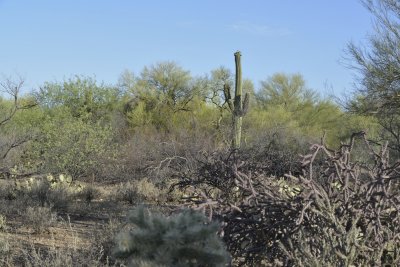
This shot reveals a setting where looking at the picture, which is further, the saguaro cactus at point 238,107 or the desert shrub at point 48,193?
the saguaro cactus at point 238,107

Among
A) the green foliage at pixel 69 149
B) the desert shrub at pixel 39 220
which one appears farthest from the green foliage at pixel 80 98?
the desert shrub at pixel 39 220

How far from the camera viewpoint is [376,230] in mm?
4480

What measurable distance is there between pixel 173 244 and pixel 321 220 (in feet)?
5.75

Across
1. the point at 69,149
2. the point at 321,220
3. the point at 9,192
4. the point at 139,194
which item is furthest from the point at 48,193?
the point at 321,220

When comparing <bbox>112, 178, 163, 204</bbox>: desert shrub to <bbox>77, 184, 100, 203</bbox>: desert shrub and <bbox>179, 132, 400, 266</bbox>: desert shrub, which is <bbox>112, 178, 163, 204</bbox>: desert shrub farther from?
<bbox>179, 132, 400, 266</bbox>: desert shrub

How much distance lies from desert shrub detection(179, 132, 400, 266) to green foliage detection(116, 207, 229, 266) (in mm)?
1172

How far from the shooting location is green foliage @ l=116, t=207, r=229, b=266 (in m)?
3.16

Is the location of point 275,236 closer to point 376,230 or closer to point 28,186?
point 376,230

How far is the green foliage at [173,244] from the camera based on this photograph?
3.16m

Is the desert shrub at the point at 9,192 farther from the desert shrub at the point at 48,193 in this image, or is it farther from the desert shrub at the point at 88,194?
the desert shrub at the point at 88,194

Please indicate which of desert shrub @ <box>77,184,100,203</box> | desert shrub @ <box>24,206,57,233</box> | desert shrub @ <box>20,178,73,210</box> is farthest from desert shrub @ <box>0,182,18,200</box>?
desert shrub @ <box>24,206,57,233</box>

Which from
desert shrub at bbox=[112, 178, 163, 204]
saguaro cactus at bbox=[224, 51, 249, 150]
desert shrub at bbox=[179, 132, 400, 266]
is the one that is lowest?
desert shrub at bbox=[112, 178, 163, 204]

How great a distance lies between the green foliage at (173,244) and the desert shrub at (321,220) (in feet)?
3.84

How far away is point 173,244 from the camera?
10.4 feet
